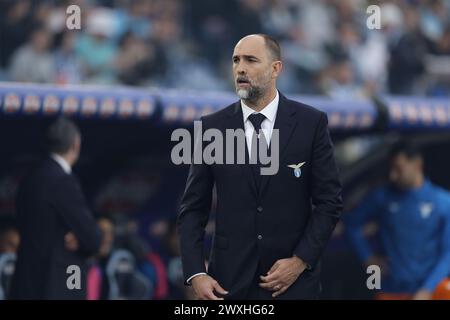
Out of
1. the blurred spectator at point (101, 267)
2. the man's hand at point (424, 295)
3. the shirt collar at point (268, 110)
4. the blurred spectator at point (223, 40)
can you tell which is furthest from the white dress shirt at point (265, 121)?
the blurred spectator at point (223, 40)

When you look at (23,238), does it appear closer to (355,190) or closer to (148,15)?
(355,190)

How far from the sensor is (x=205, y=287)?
200 inches

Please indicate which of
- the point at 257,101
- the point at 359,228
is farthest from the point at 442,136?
the point at 257,101

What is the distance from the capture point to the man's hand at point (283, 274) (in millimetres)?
5074

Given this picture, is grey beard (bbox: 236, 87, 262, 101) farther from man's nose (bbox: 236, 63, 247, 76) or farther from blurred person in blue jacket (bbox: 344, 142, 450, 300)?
blurred person in blue jacket (bbox: 344, 142, 450, 300)

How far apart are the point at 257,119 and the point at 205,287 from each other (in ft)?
2.60

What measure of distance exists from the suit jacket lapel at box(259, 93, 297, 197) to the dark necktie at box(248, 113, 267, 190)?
0.03 metres

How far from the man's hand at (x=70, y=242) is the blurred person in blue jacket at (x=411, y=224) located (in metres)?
2.46

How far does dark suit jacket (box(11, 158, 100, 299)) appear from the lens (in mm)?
7090

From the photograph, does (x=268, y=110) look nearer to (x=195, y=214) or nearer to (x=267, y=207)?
(x=267, y=207)

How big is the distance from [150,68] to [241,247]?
24.2 feet

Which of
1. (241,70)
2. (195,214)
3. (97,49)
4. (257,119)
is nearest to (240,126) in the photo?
(257,119)

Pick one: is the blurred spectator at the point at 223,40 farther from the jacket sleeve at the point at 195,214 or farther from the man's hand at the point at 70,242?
the jacket sleeve at the point at 195,214

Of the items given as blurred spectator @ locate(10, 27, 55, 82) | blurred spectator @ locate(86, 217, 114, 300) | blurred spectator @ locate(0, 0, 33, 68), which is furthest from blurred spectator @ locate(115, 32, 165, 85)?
blurred spectator @ locate(86, 217, 114, 300)
